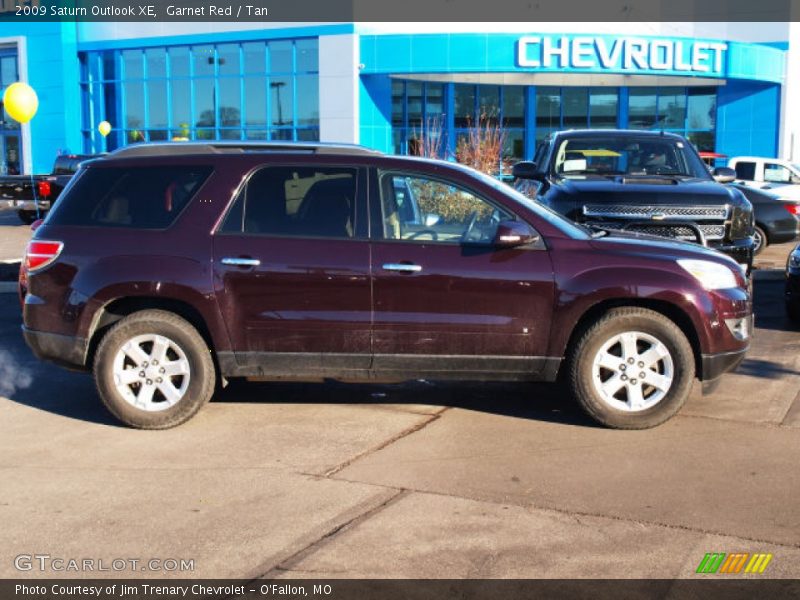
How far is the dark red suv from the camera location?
20.1 ft

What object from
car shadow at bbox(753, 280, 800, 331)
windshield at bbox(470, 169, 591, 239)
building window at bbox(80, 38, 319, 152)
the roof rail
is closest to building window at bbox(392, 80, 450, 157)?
building window at bbox(80, 38, 319, 152)

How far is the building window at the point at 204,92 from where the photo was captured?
34.8m

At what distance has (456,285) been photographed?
240 inches

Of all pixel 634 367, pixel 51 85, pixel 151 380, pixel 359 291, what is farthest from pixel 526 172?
pixel 51 85

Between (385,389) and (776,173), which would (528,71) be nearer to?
(776,173)

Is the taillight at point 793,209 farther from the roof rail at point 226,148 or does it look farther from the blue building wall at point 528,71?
the blue building wall at point 528,71

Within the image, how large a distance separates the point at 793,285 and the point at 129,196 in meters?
6.86

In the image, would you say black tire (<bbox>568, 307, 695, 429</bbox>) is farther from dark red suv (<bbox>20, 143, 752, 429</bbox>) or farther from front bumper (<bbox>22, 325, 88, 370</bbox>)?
front bumper (<bbox>22, 325, 88, 370</bbox>)

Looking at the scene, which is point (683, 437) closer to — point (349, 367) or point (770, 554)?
point (770, 554)

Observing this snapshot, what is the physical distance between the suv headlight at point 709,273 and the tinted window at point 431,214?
4.09 ft

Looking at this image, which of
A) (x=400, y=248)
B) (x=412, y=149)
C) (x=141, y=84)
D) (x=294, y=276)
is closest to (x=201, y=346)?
(x=294, y=276)

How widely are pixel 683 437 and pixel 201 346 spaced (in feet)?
10.6

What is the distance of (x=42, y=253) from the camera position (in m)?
6.34

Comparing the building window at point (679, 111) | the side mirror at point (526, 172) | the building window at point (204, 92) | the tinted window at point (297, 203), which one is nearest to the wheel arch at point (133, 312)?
the tinted window at point (297, 203)
